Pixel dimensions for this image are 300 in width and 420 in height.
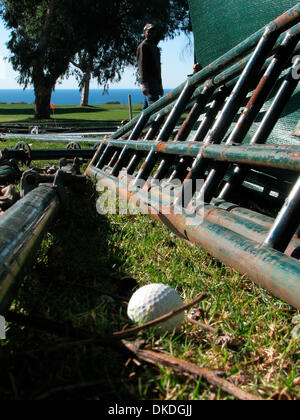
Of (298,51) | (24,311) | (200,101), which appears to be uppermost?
(298,51)

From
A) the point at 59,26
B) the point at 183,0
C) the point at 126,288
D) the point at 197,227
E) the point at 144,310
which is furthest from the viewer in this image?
the point at 183,0

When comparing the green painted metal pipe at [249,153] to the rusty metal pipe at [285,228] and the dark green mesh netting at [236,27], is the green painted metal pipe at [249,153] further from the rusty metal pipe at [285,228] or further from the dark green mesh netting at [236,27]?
the dark green mesh netting at [236,27]

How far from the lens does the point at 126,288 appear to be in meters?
2.12

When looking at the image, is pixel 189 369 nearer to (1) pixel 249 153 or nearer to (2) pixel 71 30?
(1) pixel 249 153

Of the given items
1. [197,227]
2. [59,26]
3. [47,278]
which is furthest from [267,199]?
[59,26]

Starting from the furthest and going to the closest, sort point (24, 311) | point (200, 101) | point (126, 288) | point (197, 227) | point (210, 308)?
point (200, 101), point (197, 227), point (126, 288), point (210, 308), point (24, 311)

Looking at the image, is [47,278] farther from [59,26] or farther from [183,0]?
[183,0]

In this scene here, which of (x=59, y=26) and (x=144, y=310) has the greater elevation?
(x=59, y=26)

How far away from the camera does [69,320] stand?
5.40 ft

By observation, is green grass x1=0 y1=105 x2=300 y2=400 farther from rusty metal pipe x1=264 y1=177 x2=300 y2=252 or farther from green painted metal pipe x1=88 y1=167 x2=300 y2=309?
rusty metal pipe x1=264 y1=177 x2=300 y2=252

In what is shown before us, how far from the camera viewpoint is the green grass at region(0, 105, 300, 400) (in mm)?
1320

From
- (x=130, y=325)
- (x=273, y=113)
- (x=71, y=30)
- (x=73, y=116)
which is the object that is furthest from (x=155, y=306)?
(x=73, y=116)
